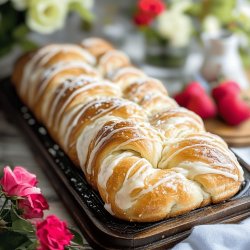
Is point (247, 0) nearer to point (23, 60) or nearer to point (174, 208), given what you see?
point (23, 60)

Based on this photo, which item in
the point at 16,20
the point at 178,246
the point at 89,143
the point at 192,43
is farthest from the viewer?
the point at 192,43

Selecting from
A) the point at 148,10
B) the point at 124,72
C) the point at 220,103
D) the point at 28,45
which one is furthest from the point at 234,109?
the point at 28,45

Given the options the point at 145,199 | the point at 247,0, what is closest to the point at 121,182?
the point at 145,199

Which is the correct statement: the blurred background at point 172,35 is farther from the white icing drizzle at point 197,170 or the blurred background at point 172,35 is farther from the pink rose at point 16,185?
the pink rose at point 16,185

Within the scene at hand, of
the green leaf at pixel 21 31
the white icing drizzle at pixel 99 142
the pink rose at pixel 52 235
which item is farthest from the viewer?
the green leaf at pixel 21 31

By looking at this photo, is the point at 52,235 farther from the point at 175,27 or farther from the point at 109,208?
the point at 175,27

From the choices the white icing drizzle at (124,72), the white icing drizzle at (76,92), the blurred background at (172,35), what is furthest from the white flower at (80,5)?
the white icing drizzle at (76,92)
